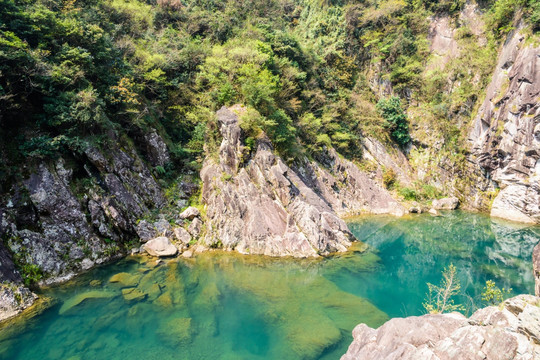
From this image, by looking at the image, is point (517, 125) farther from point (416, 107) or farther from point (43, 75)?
point (43, 75)

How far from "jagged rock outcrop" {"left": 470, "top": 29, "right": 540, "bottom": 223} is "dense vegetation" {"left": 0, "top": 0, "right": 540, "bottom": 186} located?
2.65 m

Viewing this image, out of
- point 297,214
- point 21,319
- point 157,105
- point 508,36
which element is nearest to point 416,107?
point 508,36

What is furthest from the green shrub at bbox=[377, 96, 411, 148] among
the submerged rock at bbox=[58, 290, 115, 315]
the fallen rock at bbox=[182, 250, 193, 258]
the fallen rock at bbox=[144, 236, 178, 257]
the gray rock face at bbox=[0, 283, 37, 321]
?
the gray rock face at bbox=[0, 283, 37, 321]

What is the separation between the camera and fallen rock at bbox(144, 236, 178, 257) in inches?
603

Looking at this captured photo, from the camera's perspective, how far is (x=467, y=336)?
Result: 5031 mm

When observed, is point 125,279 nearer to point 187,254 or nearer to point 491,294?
point 187,254

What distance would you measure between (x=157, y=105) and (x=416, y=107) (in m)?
31.4

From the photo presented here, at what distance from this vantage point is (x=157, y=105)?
75.0 feet

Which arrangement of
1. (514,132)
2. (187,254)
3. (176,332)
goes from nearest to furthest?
(176,332) < (187,254) < (514,132)

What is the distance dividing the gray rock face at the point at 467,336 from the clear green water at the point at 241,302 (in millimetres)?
3195

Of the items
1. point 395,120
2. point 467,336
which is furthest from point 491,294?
point 395,120

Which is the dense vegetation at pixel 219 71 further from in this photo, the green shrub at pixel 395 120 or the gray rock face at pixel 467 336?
the gray rock face at pixel 467 336

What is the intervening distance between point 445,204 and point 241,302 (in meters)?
27.3

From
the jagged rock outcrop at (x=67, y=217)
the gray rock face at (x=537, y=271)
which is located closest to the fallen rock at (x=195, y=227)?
the jagged rock outcrop at (x=67, y=217)
